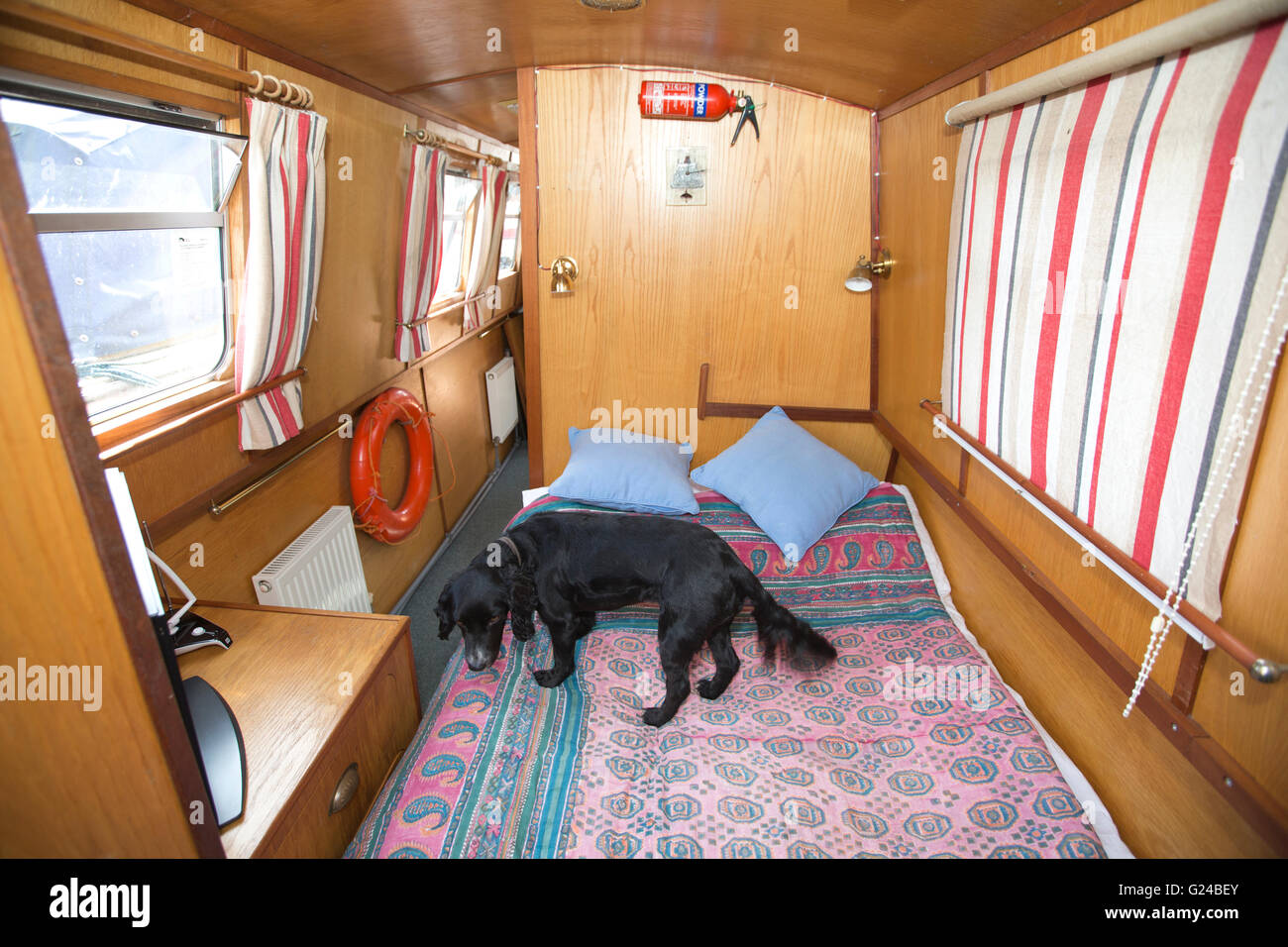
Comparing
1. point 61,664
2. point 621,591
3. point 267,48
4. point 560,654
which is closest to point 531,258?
point 267,48

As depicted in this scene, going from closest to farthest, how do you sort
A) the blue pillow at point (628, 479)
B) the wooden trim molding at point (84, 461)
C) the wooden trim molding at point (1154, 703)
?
the wooden trim molding at point (84, 461), the wooden trim molding at point (1154, 703), the blue pillow at point (628, 479)

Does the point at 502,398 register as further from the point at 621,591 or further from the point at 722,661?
the point at 722,661

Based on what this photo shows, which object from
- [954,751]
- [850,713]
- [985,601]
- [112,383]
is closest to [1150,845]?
[954,751]

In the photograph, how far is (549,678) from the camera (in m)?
2.03

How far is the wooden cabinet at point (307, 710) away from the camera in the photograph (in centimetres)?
143

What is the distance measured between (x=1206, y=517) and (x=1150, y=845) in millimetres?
746

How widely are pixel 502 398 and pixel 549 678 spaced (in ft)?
12.1

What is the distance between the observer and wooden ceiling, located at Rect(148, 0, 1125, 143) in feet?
5.79

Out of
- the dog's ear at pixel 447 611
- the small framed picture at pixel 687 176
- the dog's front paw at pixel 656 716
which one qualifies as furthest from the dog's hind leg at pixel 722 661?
the small framed picture at pixel 687 176

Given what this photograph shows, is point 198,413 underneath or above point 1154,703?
above

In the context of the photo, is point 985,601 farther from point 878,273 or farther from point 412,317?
point 412,317

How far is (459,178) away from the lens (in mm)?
4645

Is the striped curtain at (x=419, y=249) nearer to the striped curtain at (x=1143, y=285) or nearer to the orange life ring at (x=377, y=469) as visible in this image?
the orange life ring at (x=377, y=469)

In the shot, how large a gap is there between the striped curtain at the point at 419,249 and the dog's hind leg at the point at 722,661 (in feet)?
7.63
